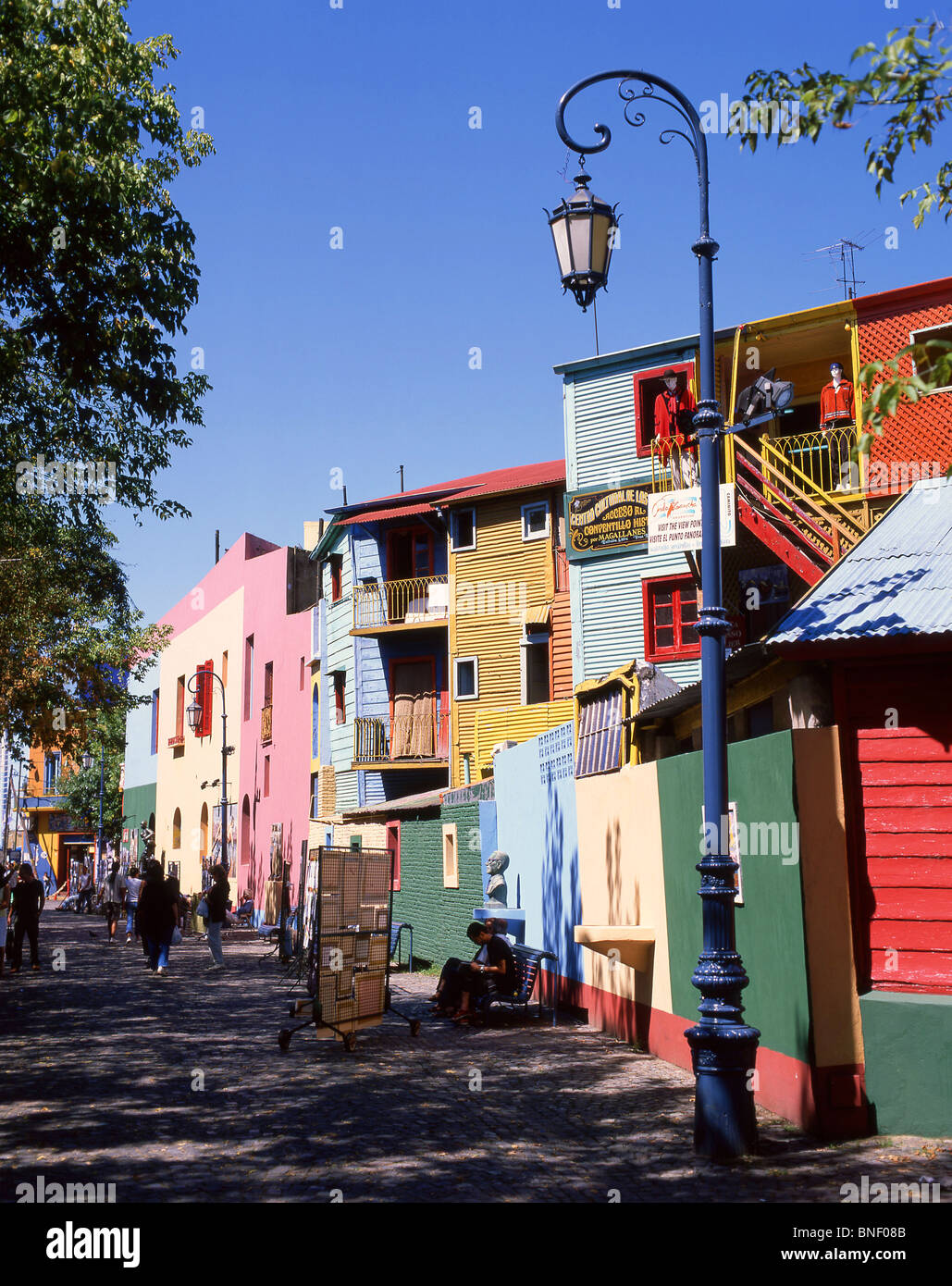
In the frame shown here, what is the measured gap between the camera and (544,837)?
17.8m

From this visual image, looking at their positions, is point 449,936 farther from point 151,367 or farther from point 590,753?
point 151,367

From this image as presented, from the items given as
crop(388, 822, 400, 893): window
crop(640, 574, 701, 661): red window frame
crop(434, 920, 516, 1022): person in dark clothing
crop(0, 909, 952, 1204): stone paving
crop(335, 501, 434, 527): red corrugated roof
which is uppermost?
crop(335, 501, 434, 527): red corrugated roof

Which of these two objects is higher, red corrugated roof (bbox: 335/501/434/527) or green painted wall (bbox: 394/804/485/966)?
red corrugated roof (bbox: 335/501/434/527)

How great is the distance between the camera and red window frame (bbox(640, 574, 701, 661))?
21.7 meters

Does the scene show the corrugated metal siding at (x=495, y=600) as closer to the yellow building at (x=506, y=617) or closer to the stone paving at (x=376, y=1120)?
the yellow building at (x=506, y=617)

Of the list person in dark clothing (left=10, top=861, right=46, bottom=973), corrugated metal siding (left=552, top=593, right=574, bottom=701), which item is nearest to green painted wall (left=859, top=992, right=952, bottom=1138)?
person in dark clothing (left=10, top=861, right=46, bottom=973)

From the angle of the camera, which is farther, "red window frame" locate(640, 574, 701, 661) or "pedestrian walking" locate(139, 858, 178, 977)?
"red window frame" locate(640, 574, 701, 661)

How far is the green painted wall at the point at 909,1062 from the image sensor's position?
8.48 m

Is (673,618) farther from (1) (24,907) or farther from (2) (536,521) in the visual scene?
(1) (24,907)

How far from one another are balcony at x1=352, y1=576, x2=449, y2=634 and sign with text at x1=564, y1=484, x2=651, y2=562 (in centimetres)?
1058

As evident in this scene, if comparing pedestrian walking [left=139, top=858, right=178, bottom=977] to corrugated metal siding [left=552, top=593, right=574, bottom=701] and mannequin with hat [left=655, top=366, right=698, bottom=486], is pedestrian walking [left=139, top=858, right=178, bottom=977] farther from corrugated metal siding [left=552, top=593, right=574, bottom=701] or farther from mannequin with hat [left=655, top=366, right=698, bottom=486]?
corrugated metal siding [left=552, top=593, right=574, bottom=701]

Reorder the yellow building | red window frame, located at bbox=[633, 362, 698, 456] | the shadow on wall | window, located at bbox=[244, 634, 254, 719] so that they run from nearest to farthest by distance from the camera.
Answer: the shadow on wall < red window frame, located at bbox=[633, 362, 698, 456] < the yellow building < window, located at bbox=[244, 634, 254, 719]
